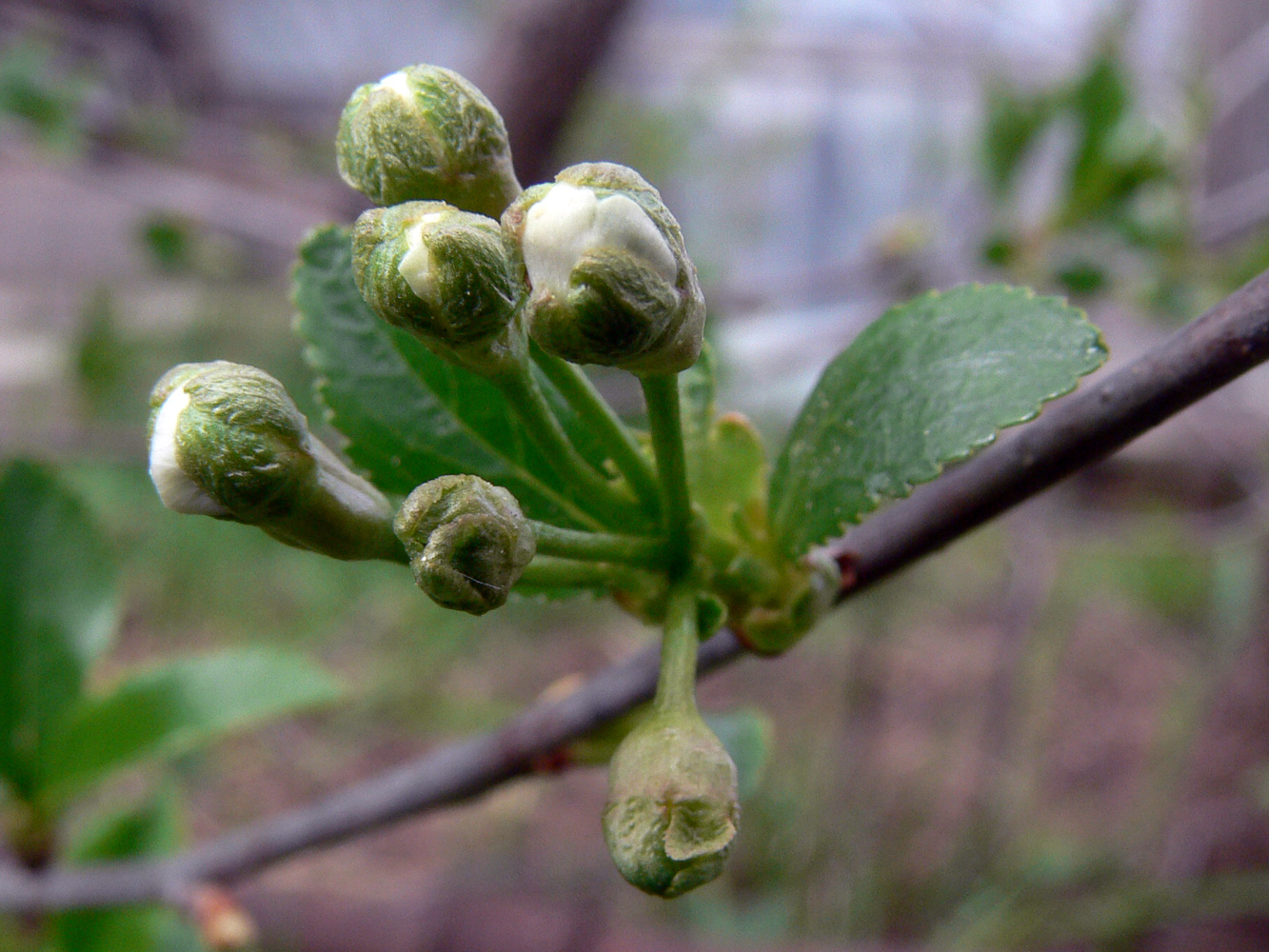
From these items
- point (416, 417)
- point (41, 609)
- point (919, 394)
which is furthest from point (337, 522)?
point (41, 609)

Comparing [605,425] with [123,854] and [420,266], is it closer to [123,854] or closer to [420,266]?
[420,266]

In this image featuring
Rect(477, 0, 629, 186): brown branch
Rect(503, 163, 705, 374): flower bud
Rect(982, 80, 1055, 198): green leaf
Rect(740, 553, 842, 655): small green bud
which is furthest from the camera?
Rect(477, 0, 629, 186): brown branch

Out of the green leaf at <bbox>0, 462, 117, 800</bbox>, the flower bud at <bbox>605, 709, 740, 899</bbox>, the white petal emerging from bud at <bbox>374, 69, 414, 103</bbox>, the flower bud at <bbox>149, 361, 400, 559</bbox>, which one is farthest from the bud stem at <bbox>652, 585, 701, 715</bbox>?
the green leaf at <bbox>0, 462, 117, 800</bbox>

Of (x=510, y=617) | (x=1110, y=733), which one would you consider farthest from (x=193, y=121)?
(x=1110, y=733)

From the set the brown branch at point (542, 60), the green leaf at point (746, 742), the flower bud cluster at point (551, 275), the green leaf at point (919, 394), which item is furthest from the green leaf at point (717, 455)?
the brown branch at point (542, 60)

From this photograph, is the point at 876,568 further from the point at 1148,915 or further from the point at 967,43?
the point at 967,43

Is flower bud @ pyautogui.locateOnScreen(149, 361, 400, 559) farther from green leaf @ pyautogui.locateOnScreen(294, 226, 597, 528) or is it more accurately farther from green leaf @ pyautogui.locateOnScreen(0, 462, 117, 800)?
green leaf @ pyautogui.locateOnScreen(0, 462, 117, 800)

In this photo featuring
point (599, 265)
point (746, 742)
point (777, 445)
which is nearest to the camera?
point (599, 265)
